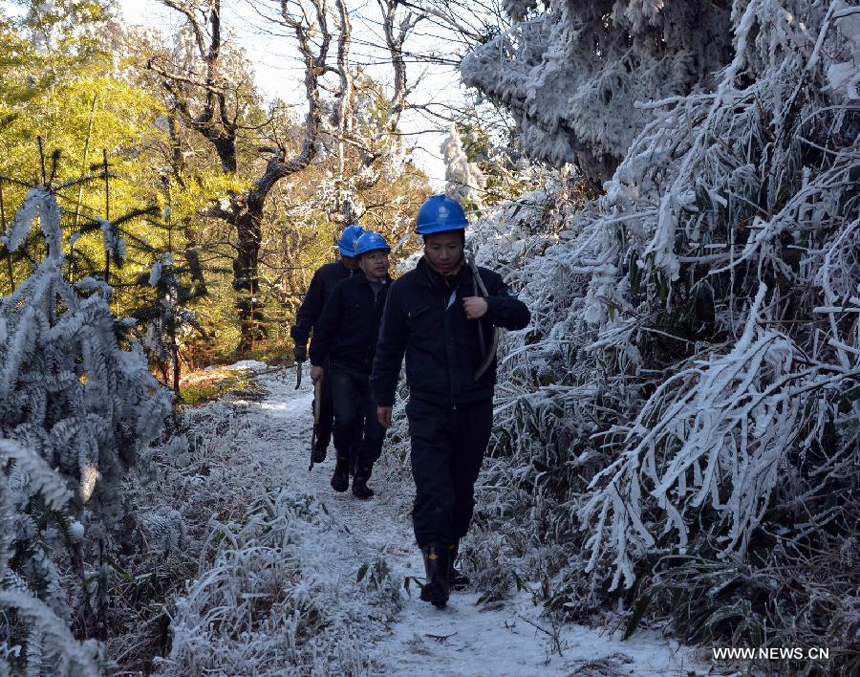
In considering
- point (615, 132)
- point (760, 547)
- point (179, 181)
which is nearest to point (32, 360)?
point (760, 547)

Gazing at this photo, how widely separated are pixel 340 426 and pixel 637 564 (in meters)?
3.57

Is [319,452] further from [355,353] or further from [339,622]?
[339,622]

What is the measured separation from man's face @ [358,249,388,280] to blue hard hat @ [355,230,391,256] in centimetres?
4

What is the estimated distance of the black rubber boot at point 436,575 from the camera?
4223 mm

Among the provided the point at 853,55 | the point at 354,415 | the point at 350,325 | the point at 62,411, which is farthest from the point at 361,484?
the point at 853,55

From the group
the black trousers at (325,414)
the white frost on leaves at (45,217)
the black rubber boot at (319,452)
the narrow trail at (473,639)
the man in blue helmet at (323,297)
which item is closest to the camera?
the narrow trail at (473,639)

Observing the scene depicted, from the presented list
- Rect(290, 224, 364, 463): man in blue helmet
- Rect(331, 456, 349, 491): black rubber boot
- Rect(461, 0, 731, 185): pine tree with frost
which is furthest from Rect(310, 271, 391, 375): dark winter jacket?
Rect(461, 0, 731, 185): pine tree with frost

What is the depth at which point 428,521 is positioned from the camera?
4.31 meters

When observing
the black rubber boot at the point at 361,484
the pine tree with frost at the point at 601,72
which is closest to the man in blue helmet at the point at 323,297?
the black rubber boot at the point at 361,484

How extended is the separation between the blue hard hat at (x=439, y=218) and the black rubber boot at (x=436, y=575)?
65.6 inches

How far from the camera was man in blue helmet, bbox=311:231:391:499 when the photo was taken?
686 cm

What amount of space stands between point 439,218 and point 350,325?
2.79 metres

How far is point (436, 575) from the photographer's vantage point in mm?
4250

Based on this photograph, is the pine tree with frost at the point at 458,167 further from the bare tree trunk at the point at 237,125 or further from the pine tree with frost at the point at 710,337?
the pine tree with frost at the point at 710,337
